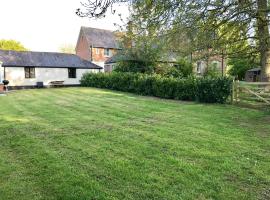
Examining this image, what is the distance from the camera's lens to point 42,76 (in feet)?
109

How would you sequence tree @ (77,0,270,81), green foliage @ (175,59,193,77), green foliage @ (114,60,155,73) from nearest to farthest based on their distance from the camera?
tree @ (77,0,270,81) → green foliage @ (114,60,155,73) → green foliage @ (175,59,193,77)

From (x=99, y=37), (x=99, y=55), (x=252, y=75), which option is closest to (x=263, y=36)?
(x=252, y=75)

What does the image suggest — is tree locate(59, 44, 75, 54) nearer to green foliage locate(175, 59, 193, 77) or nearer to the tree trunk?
green foliage locate(175, 59, 193, 77)

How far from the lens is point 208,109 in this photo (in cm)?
1429

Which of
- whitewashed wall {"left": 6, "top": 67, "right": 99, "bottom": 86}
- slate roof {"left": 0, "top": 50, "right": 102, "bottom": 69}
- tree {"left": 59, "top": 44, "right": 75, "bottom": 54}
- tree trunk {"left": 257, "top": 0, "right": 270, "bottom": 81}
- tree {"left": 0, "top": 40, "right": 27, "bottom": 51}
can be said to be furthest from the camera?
tree {"left": 59, "top": 44, "right": 75, "bottom": 54}

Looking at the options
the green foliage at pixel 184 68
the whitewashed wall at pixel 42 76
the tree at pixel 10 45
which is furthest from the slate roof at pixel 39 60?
the tree at pixel 10 45

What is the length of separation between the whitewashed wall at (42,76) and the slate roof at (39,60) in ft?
1.56

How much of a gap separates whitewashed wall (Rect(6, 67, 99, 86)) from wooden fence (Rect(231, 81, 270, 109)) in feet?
75.8

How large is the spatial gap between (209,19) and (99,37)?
123ft

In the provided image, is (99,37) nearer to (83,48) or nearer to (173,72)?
(83,48)

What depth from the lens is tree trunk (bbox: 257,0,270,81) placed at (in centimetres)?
1038

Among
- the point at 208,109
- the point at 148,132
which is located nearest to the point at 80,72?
the point at 208,109

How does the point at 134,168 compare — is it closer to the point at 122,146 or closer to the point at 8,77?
the point at 122,146

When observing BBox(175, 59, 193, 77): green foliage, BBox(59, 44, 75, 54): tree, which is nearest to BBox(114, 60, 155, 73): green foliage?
BBox(175, 59, 193, 77): green foliage
